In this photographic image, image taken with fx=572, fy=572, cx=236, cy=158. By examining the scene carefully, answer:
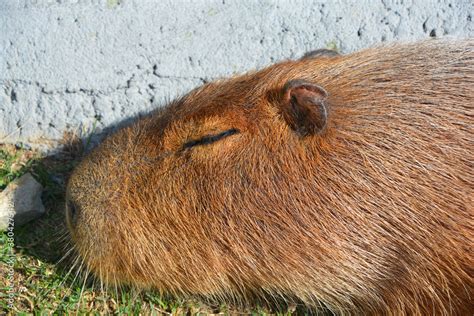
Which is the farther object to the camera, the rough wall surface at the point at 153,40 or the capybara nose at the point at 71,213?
the rough wall surface at the point at 153,40

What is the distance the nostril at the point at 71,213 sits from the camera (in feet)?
10.2

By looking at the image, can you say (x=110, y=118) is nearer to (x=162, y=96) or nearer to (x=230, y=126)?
(x=162, y=96)

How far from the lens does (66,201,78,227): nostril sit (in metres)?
3.10

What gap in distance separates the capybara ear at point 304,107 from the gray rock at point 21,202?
1776mm

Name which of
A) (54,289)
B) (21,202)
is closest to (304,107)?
(54,289)

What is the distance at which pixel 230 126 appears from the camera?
285 cm

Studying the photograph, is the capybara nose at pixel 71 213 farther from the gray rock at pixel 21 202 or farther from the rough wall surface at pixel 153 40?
the rough wall surface at pixel 153 40

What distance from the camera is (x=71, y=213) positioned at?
3.13 m

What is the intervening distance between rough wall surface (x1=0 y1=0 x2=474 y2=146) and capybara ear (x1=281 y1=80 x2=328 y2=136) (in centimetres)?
112

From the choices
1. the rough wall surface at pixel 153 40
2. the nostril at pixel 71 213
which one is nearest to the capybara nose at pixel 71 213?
the nostril at pixel 71 213

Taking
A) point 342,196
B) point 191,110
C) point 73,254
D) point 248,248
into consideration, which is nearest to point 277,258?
point 248,248

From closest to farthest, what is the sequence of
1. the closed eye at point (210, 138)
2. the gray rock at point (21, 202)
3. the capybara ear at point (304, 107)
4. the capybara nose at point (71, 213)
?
→ the capybara ear at point (304, 107)
the closed eye at point (210, 138)
the capybara nose at point (71, 213)
the gray rock at point (21, 202)

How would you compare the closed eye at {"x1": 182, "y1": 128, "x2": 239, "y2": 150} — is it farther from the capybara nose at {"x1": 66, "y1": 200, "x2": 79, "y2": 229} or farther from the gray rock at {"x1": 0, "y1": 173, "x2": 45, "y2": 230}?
the gray rock at {"x1": 0, "y1": 173, "x2": 45, "y2": 230}

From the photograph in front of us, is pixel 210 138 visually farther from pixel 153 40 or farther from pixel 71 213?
pixel 153 40
